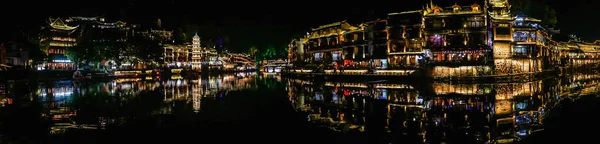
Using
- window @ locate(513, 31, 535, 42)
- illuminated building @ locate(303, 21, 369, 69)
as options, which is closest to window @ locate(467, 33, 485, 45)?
window @ locate(513, 31, 535, 42)

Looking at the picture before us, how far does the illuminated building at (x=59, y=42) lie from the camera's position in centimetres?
6278

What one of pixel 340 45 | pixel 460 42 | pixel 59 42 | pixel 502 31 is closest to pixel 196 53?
pixel 59 42

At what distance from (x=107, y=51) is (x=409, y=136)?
60.0m

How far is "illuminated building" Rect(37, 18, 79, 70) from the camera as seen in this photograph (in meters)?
62.8

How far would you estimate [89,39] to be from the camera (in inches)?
2488

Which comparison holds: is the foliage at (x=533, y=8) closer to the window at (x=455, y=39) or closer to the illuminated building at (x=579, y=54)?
the illuminated building at (x=579, y=54)

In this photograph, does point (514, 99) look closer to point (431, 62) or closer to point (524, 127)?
point (524, 127)

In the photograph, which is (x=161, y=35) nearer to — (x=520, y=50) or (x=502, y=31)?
(x=502, y=31)

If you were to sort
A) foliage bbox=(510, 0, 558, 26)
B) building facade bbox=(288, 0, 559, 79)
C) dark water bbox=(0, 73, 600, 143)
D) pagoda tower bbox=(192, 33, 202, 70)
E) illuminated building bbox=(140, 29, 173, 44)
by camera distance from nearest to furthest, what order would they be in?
dark water bbox=(0, 73, 600, 143) < building facade bbox=(288, 0, 559, 79) < foliage bbox=(510, 0, 558, 26) < illuminated building bbox=(140, 29, 173, 44) < pagoda tower bbox=(192, 33, 202, 70)

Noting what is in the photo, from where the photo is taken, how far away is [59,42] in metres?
66.8

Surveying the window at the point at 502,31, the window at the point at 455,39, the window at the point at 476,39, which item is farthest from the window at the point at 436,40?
the window at the point at 502,31

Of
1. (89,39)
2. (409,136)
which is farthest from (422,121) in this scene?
(89,39)

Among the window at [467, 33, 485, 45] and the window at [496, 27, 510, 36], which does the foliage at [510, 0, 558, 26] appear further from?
the window at [467, 33, 485, 45]

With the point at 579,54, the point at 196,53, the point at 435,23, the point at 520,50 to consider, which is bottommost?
the point at 520,50
